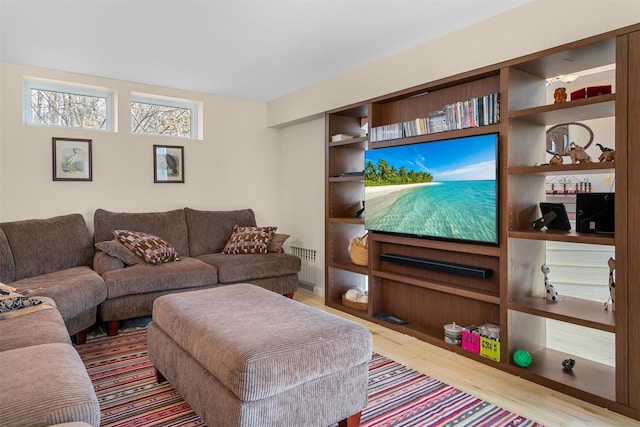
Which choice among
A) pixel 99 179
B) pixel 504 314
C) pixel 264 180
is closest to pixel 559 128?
pixel 504 314

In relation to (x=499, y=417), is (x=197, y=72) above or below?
above

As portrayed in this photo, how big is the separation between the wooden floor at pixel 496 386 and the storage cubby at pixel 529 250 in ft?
0.21

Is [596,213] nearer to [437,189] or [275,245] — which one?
[437,189]

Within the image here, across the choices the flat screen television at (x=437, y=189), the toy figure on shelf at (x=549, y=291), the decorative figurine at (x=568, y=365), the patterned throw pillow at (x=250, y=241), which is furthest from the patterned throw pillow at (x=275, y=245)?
the decorative figurine at (x=568, y=365)

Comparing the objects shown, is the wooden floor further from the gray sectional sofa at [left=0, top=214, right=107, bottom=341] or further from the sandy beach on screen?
the gray sectional sofa at [left=0, top=214, right=107, bottom=341]

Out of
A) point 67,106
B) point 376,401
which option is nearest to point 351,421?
point 376,401

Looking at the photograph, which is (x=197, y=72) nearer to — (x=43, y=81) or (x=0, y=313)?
(x=43, y=81)

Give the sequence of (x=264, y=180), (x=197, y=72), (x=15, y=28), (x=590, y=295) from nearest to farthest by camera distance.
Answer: (x=15, y=28)
(x=590, y=295)
(x=197, y=72)
(x=264, y=180)

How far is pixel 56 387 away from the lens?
49.7 inches

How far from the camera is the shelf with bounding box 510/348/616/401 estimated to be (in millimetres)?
2148

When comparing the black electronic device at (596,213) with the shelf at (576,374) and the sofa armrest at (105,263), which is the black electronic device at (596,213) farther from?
the sofa armrest at (105,263)

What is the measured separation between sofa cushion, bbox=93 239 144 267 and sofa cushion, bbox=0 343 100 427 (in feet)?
6.20

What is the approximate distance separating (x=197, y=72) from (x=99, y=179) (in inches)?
57.3

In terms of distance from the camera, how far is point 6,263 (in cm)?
301
